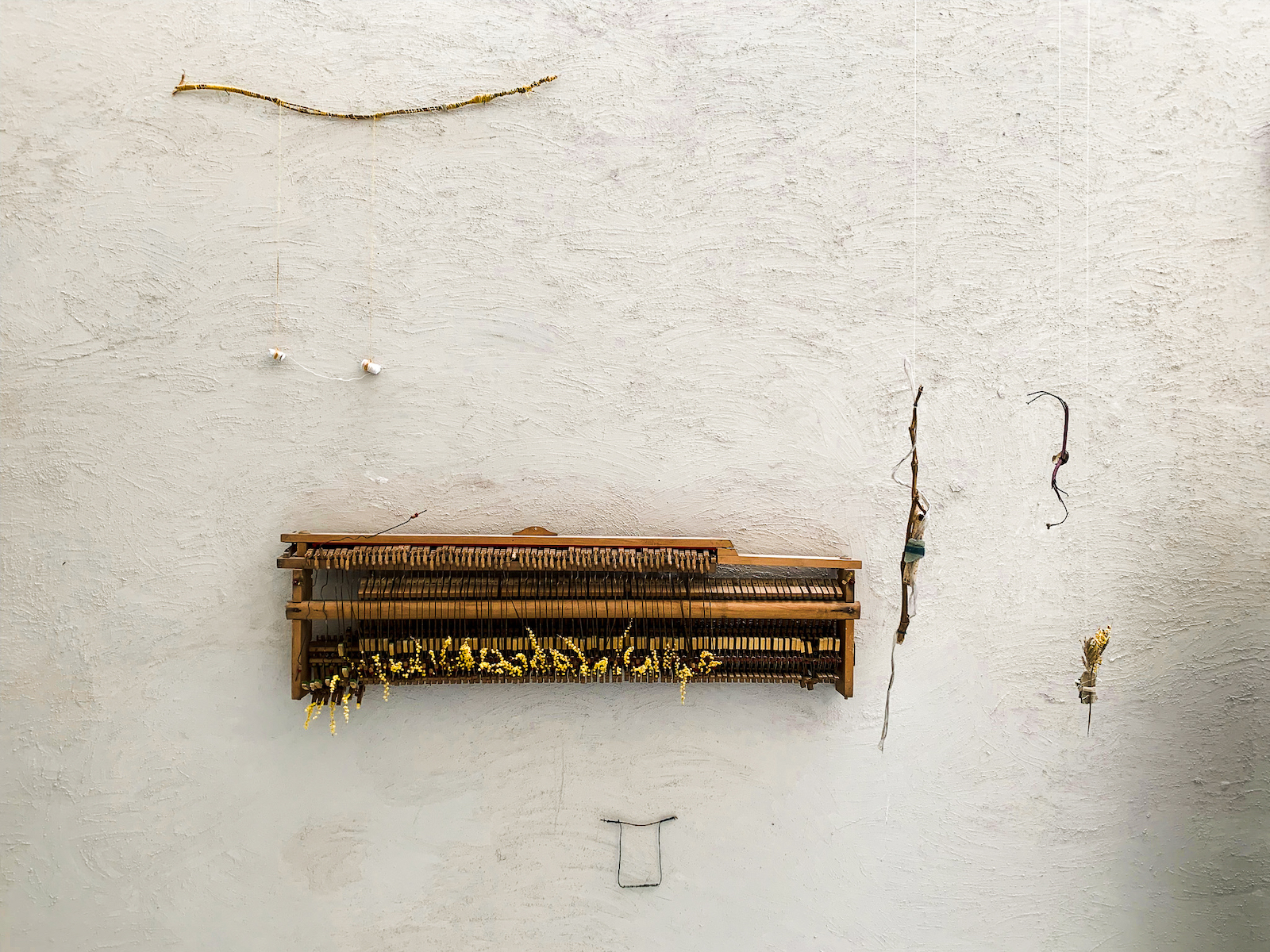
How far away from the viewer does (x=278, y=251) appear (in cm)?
180

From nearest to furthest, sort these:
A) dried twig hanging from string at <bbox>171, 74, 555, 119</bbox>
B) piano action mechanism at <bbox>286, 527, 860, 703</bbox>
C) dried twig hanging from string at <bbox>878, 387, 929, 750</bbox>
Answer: dried twig hanging from string at <bbox>878, 387, 929, 750</bbox> → piano action mechanism at <bbox>286, 527, 860, 703</bbox> → dried twig hanging from string at <bbox>171, 74, 555, 119</bbox>

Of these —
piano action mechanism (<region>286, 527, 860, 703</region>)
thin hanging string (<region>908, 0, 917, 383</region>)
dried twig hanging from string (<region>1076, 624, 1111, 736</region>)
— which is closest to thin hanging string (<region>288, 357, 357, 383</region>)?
piano action mechanism (<region>286, 527, 860, 703</region>)

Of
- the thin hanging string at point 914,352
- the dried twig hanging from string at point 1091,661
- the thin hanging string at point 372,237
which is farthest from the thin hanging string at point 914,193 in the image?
the thin hanging string at point 372,237

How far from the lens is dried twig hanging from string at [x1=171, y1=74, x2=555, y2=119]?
178 cm

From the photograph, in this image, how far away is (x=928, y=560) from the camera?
1897 mm

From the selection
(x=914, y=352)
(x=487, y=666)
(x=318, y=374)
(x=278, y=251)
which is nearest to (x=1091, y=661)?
(x=914, y=352)

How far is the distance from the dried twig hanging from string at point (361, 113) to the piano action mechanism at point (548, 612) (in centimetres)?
117

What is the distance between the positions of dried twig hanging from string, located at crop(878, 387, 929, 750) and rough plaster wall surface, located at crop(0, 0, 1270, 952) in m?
0.05

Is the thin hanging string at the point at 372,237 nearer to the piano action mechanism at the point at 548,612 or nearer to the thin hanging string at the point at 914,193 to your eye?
the piano action mechanism at the point at 548,612

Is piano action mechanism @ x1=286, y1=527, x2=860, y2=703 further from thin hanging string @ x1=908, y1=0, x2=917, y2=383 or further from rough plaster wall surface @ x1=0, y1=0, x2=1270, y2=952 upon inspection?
thin hanging string @ x1=908, y1=0, x2=917, y2=383

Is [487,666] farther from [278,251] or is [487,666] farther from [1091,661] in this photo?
[1091,661]

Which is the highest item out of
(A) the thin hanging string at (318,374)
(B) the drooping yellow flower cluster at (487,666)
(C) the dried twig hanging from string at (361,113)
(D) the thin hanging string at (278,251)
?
(C) the dried twig hanging from string at (361,113)

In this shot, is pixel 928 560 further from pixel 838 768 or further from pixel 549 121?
pixel 549 121

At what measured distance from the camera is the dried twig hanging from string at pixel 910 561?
1520mm
